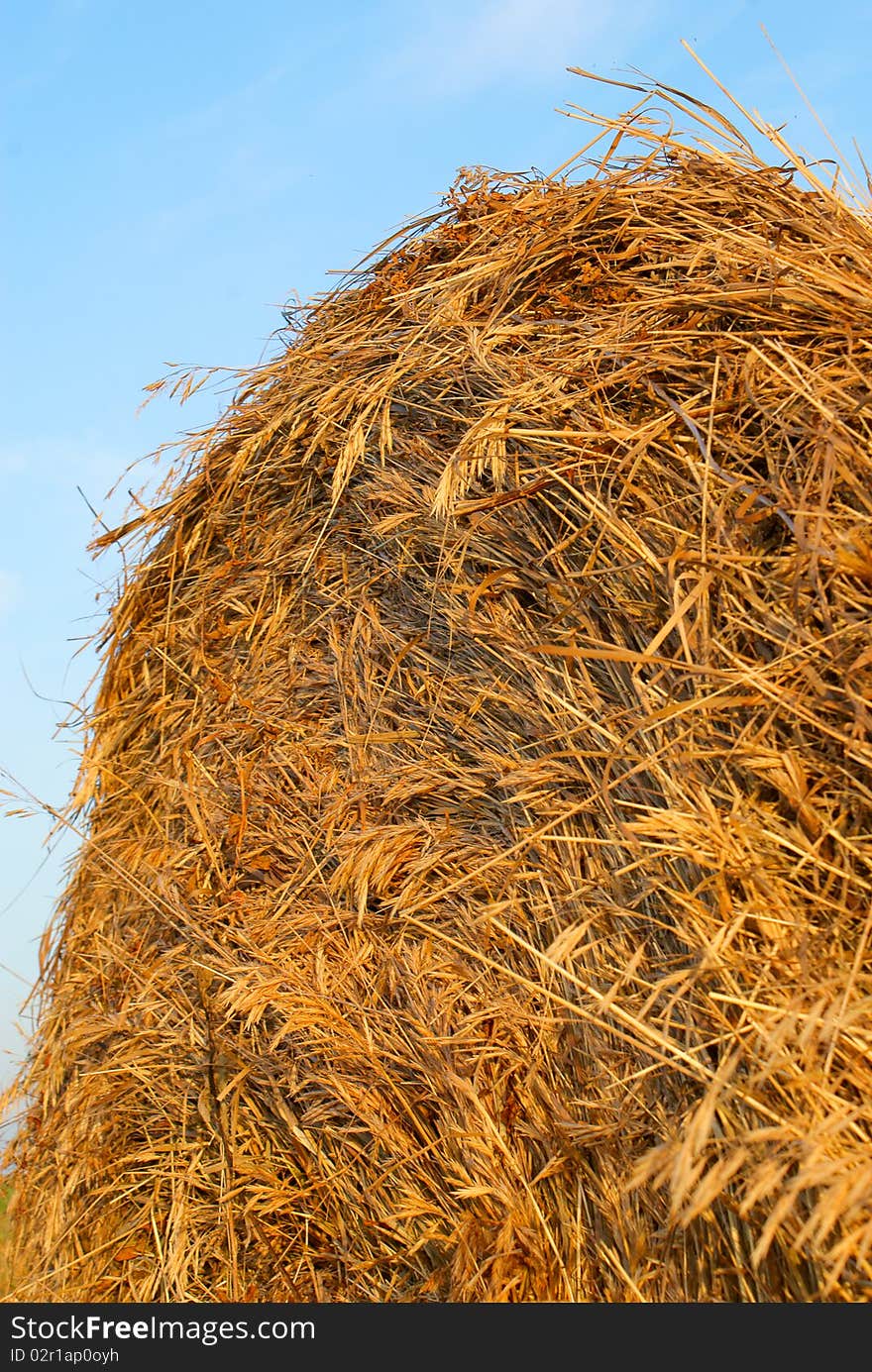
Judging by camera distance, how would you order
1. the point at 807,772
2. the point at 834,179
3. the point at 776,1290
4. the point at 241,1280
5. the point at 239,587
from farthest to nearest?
the point at 239,587, the point at 241,1280, the point at 834,179, the point at 807,772, the point at 776,1290

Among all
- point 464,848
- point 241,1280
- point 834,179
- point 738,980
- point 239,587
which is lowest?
point 241,1280

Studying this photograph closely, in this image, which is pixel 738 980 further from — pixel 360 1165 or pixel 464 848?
pixel 360 1165

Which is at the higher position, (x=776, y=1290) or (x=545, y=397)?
(x=545, y=397)

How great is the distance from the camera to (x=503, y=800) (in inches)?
77.7

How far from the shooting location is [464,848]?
6.88 feet

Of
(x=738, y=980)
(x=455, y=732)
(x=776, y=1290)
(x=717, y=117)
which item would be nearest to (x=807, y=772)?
(x=738, y=980)

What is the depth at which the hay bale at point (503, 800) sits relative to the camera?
4.93ft

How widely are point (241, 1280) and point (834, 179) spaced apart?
2.28 m

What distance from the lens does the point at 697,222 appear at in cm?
208

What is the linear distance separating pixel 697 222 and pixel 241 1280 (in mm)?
2120

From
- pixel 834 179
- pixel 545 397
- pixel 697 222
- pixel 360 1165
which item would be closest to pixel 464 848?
pixel 360 1165

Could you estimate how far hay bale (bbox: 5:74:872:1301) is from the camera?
1502 mm

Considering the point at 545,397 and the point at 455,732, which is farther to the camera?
the point at 455,732

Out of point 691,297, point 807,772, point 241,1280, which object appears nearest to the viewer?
point 807,772
